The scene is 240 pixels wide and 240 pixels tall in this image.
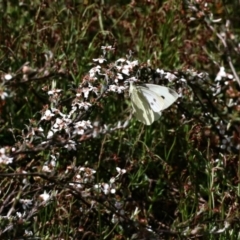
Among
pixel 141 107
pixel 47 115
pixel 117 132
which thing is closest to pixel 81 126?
pixel 47 115

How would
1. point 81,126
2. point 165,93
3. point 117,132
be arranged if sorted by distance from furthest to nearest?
1. point 117,132
2. point 165,93
3. point 81,126

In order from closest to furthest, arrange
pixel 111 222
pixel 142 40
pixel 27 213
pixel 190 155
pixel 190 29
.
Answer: pixel 27 213, pixel 111 222, pixel 190 155, pixel 142 40, pixel 190 29

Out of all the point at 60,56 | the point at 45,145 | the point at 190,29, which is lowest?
the point at 190,29

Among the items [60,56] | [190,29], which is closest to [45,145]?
[60,56]

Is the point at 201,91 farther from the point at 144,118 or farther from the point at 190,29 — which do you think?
the point at 190,29

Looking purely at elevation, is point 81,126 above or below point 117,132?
above

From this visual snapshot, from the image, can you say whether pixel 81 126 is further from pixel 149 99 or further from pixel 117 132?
pixel 117 132
